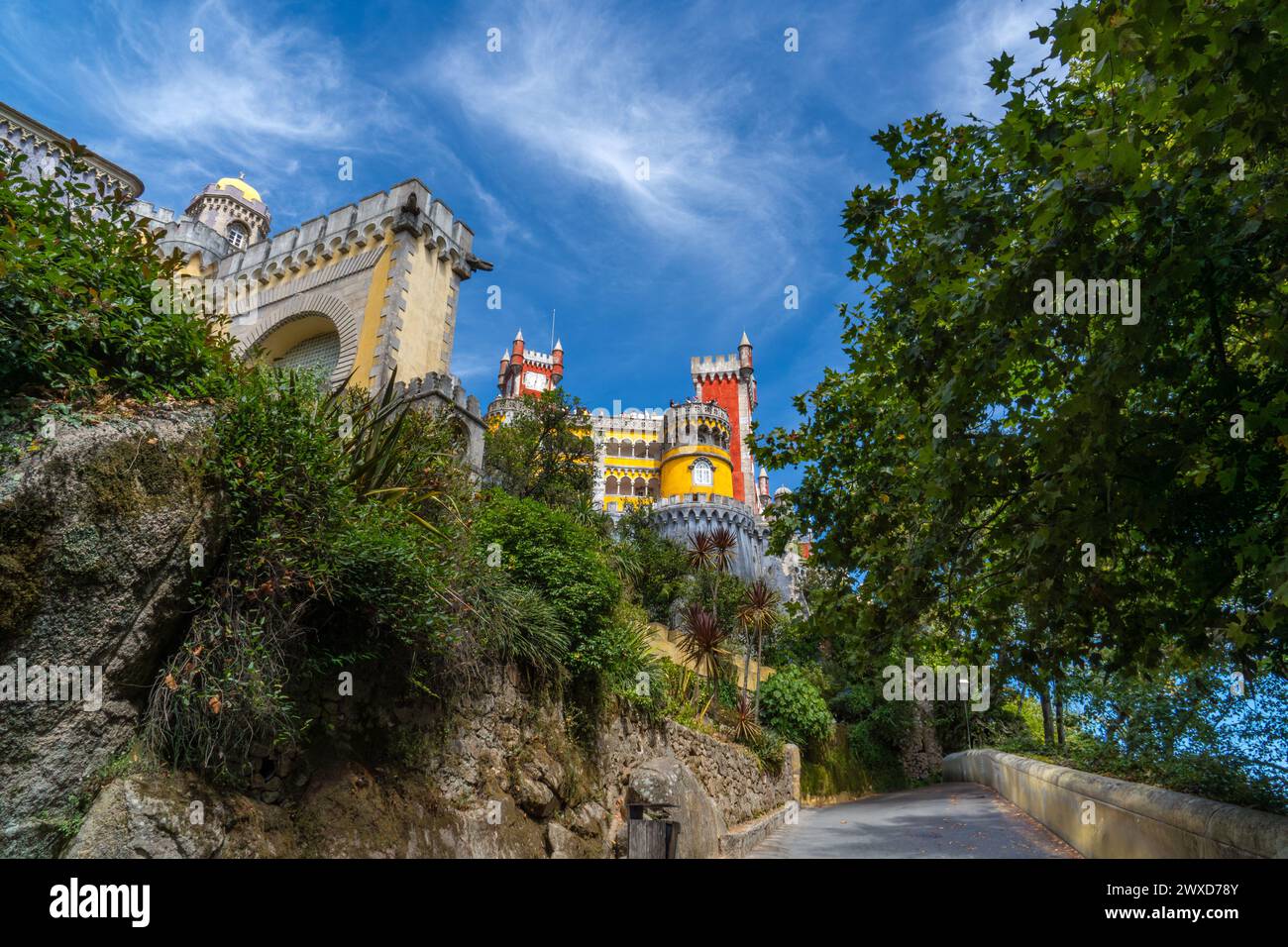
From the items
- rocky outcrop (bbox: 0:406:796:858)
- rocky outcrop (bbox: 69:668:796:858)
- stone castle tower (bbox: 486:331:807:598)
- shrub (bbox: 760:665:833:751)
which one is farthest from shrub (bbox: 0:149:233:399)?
stone castle tower (bbox: 486:331:807:598)

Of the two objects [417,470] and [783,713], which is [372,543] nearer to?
[417,470]

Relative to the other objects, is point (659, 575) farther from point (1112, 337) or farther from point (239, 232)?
point (239, 232)

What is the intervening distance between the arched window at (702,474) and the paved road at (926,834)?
33375 millimetres

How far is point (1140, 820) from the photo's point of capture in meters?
6.88

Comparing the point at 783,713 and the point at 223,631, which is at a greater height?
the point at 223,631

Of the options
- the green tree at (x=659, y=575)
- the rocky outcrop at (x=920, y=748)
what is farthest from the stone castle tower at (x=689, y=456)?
the rocky outcrop at (x=920, y=748)

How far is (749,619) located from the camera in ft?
79.3

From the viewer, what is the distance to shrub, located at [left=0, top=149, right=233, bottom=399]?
15.9 ft

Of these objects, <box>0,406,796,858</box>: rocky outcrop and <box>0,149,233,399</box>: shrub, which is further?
<box>0,149,233,399</box>: shrub

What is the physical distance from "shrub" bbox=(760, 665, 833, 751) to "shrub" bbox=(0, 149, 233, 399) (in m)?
19.6

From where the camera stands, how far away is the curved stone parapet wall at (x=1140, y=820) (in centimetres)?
489

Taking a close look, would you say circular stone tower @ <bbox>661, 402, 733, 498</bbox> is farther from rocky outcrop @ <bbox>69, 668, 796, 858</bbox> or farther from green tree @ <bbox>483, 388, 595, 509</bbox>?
rocky outcrop @ <bbox>69, 668, 796, 858</bbox>
